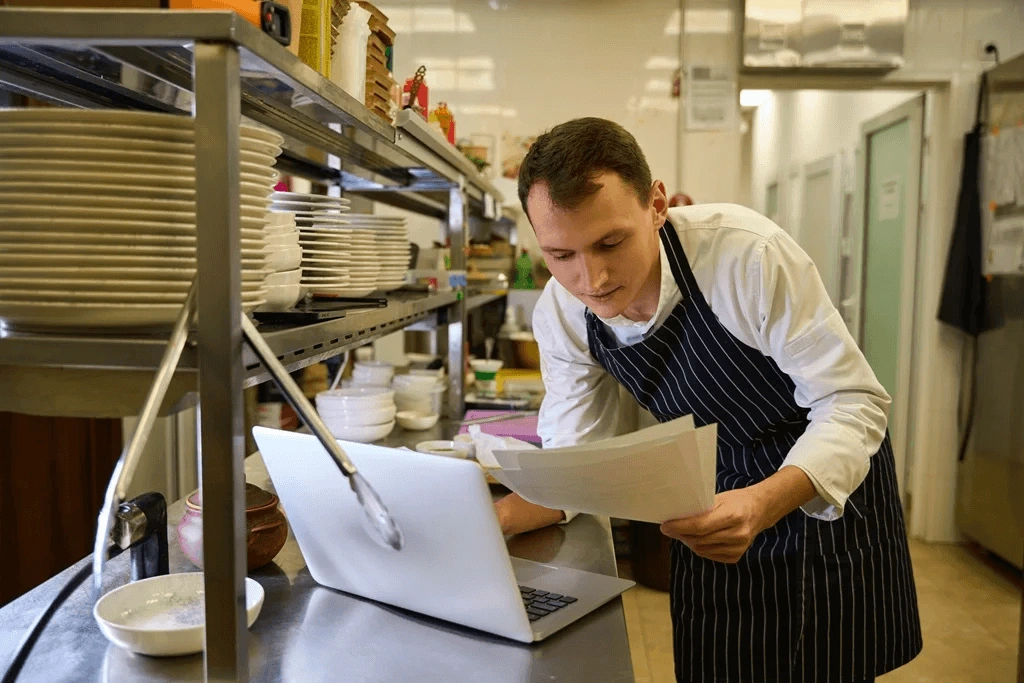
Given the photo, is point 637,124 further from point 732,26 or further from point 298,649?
point 298,649

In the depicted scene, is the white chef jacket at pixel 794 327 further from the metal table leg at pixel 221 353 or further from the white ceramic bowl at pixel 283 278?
the metal table leg at pixel 221 353

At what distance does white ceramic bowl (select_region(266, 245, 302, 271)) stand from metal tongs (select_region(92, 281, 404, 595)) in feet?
1.13

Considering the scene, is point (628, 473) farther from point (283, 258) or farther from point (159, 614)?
point (159, 614)

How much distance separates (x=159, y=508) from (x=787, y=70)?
4189 mm

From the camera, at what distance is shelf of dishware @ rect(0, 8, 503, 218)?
72 centimetres

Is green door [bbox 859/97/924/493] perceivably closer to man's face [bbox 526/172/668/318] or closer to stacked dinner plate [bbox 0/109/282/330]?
man's face [bbox 526/172/668/318]

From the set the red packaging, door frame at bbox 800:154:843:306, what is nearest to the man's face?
the red packaging

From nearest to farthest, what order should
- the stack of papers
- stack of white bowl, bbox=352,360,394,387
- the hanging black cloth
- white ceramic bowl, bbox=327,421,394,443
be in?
1. the stack of papers
2. white ceramic bowl, bbox=327,421,394,443
3. stack of white bowl, bbox=352,360,394,387
4. the hanging black cloth

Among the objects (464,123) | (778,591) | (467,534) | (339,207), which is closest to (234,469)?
(467,534)

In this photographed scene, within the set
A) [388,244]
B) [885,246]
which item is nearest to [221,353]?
[388,244]

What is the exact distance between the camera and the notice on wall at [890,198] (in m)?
5.04

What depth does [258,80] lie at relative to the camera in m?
→ 1.01

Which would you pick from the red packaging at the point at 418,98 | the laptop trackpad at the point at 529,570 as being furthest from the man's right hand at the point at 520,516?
the red packaging at the point at 418,98

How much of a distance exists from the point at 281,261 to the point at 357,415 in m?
1.19
